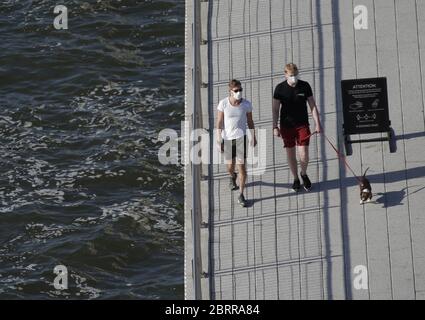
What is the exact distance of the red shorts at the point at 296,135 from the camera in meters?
16.3

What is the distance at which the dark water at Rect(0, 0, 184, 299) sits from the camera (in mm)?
20359

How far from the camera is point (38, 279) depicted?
20094mm

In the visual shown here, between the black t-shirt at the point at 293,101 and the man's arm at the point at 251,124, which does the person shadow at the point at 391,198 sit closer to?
the black t-shirt at the point at 293,101

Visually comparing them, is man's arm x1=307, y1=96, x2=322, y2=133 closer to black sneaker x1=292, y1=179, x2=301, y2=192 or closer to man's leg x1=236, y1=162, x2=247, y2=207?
black sneaker x1=292, y1=179, x2=301, y2=192

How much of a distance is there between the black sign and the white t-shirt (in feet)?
4.46

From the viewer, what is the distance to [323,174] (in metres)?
17.1

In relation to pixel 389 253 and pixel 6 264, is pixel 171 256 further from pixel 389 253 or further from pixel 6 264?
pixel 389 253

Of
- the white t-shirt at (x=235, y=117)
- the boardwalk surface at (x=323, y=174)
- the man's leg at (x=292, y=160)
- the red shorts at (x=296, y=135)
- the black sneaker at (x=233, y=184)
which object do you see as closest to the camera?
the boardwalk surface at (x=323, y=174)

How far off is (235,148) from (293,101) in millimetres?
920

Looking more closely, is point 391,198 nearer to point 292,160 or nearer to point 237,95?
point 292,160

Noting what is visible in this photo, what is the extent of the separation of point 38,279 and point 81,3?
877 centimetres

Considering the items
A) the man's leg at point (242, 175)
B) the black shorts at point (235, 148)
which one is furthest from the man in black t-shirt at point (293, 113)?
the man's leg at point (242, 175)

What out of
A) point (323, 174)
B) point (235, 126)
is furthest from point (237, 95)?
point (323, 174)
